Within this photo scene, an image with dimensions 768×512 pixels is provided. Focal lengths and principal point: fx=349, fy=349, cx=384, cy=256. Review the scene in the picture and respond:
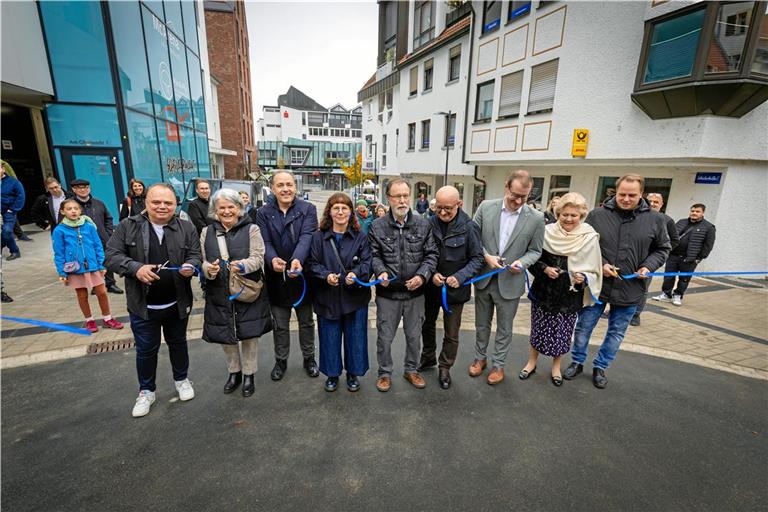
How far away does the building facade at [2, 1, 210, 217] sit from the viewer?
925 centimetres

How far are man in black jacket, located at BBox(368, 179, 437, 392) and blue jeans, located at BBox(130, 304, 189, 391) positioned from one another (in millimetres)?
1821

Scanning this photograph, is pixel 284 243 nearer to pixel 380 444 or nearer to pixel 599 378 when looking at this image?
pixel 380 444

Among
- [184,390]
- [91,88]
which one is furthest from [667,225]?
[91,88]

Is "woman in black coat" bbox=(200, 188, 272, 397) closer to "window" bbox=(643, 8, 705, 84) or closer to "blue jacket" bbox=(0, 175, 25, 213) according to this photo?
"blue jacket" bbox=(0, 175, 25, 213)

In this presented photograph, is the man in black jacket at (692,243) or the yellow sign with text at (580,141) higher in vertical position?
the yellow sign with text at (580,141)

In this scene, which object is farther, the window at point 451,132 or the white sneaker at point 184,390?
the window at point 451,132

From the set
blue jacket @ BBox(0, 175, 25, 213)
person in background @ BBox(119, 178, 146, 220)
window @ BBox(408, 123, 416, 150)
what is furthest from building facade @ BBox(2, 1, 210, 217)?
window @ BBox(408, 123, 416, 150)

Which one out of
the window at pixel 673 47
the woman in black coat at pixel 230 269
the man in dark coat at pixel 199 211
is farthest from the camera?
the window at pixel 673 47

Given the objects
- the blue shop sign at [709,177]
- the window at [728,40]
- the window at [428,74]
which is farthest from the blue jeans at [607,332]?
the window at [428,74]

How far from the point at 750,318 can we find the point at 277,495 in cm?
814

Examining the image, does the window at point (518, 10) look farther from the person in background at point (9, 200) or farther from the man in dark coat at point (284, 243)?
the person in background at point (9, 200)

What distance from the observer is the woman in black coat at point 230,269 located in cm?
312

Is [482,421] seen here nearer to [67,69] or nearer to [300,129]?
[67,69]

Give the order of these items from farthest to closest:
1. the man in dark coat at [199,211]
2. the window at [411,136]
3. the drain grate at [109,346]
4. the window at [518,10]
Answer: the window at [411,136] < the window at [518,10] < the man in dark coat at [199,211] < the drain grate at [109,346]
